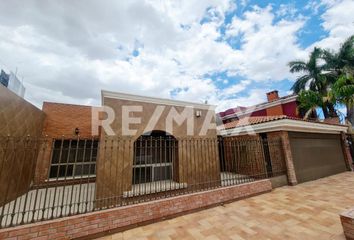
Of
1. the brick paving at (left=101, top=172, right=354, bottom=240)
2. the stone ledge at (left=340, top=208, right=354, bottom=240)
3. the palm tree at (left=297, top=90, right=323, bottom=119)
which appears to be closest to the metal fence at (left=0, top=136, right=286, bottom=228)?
the brick paving at (left=101, top=172, right=354, bottom=240)

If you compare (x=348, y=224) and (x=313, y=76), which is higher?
(x=313, y=76)

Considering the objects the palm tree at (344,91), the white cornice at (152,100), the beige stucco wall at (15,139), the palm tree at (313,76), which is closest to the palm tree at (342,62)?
the palm tree at (313,76)

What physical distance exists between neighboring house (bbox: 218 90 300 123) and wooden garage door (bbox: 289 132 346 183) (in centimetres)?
476

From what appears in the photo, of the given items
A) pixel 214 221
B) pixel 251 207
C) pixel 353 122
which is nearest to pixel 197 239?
pixel 214 221

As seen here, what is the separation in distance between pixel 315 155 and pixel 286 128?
324cm

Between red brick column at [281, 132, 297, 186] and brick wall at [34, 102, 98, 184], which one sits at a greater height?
brick wall at [34, 102, 98, 184]

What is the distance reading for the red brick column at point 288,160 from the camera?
7.45m

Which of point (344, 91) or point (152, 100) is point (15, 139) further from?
point (344, 91)

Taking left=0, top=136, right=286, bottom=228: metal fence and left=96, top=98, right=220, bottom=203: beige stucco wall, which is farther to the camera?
left=96, top=98, right=220, bottom=203: beige stucco wall

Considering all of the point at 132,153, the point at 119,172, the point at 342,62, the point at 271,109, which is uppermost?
the point at 342,62

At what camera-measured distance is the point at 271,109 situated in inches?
658

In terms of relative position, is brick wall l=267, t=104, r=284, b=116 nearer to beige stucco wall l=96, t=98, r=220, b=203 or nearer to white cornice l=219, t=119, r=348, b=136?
white cornice l=219, t=119, r=348, b=136

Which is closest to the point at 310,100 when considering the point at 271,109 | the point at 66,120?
the point at 271,109

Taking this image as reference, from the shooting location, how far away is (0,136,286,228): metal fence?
4.02 m
